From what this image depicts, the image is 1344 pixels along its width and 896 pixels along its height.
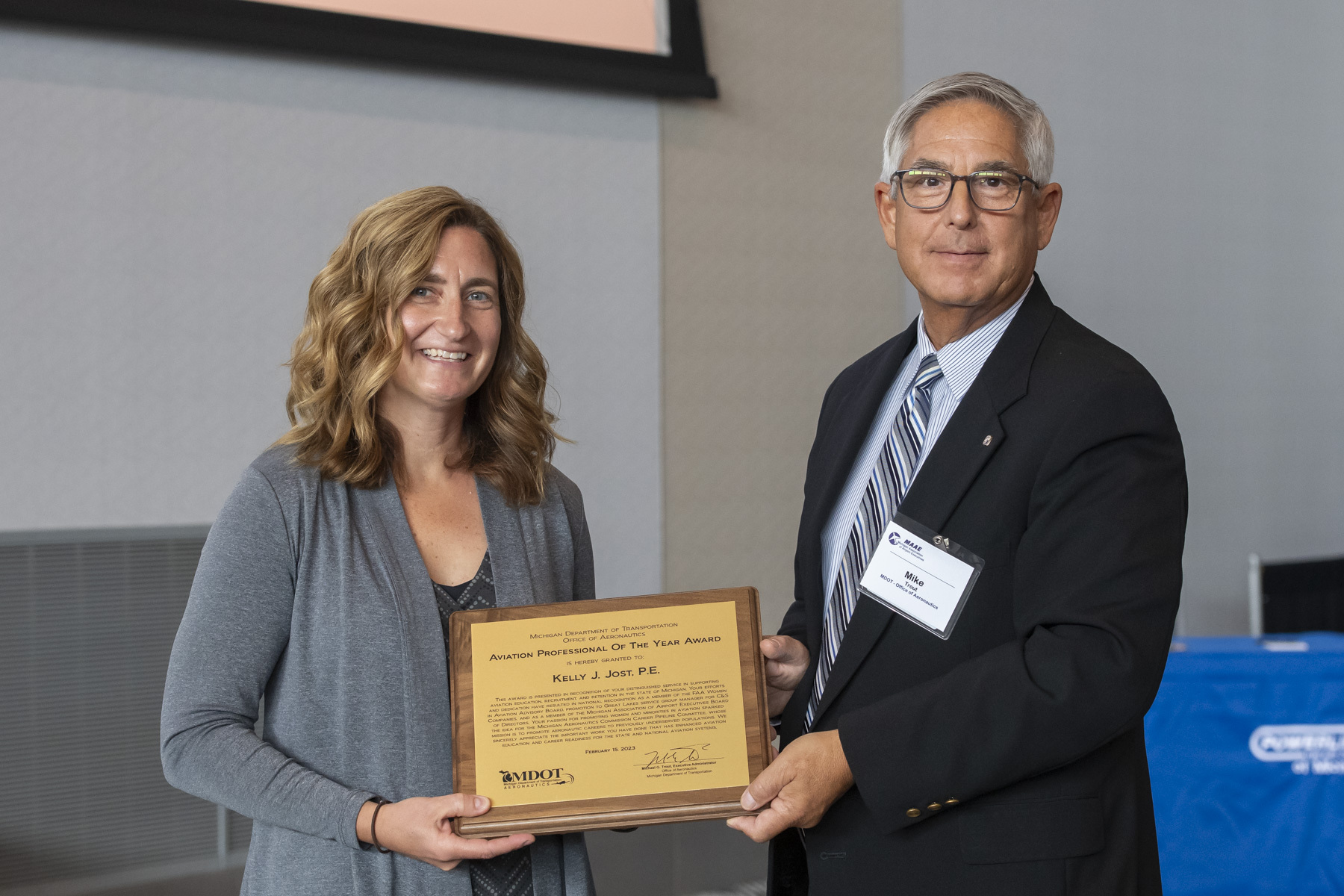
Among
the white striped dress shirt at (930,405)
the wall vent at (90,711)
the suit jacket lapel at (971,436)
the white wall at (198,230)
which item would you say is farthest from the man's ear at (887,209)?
the wall vent at (90,711)

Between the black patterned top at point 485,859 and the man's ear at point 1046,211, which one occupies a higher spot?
the man's ear at point 1046,211

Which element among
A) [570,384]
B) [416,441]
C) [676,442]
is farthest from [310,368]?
[676,442]

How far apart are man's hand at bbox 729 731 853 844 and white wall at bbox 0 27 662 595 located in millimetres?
2373

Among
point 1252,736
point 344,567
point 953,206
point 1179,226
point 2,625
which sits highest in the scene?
point 1179,226

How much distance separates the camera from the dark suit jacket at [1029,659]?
4.23 feet

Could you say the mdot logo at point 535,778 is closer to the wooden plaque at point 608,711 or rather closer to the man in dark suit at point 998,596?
the wooden plaque at point 608,711

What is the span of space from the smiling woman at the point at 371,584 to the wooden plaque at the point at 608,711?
0.21ft

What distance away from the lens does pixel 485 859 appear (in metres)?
1.48

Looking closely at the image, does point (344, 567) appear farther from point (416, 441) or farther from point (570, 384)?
point (570, 384)

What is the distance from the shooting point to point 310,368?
159cm

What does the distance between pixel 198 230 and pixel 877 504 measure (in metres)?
2.51

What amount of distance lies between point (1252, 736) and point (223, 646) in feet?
8.73

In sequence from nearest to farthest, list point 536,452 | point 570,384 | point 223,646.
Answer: point 223,646 → point 536,452 → point 570,384
